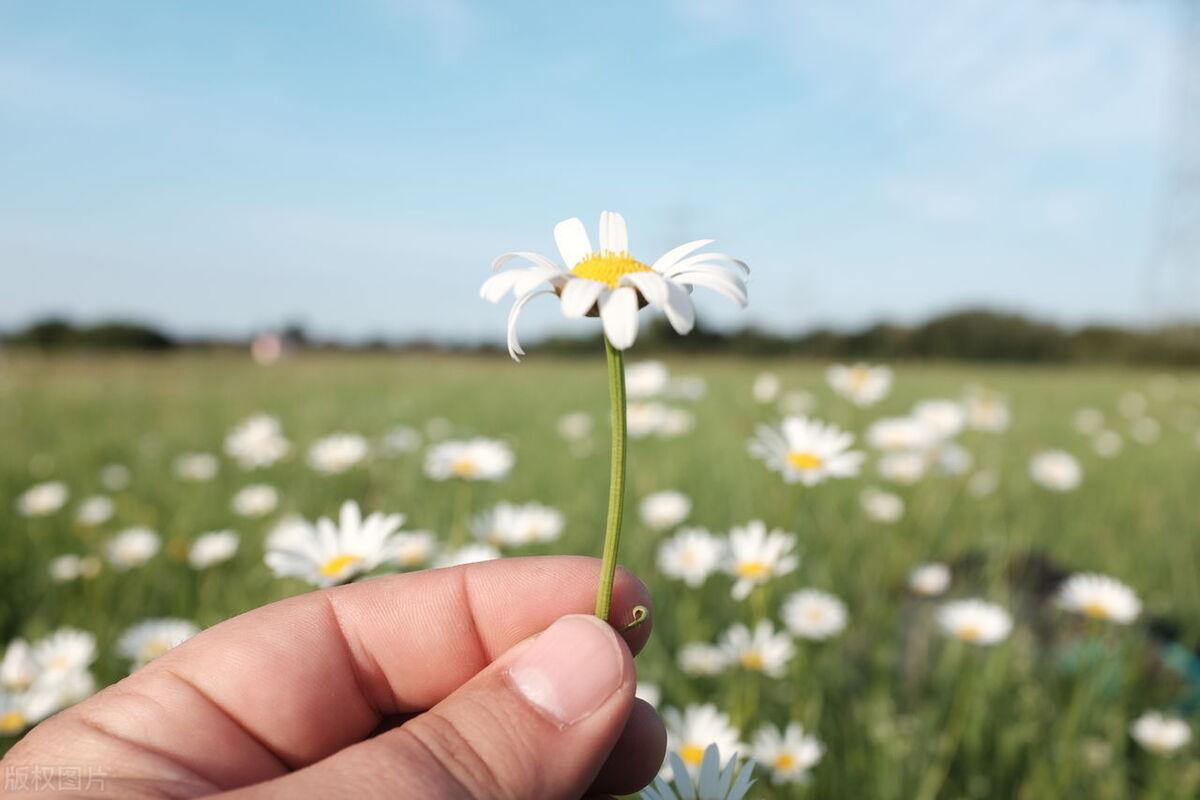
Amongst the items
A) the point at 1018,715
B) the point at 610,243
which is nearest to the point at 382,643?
the point at 610,243

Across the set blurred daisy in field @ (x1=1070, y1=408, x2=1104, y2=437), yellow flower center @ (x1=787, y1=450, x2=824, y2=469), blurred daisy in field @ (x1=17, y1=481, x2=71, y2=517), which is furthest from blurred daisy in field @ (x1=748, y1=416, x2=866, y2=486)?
blurred daisy in field @ (x1=1070, y1=408, x2=1104, y2=437)

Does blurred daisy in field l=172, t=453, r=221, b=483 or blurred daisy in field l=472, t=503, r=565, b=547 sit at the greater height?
blurred daisy in field l=472, t=503, r=565, b=547

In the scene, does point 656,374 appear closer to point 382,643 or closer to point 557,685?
point 382,643

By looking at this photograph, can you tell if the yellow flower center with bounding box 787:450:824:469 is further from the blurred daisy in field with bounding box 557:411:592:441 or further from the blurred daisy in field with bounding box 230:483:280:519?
the blurred daisy in field with bounding box 557:411:592:441

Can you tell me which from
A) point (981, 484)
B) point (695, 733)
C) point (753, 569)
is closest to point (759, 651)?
point (753, 569)

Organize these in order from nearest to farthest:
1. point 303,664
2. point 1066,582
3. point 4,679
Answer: point 303,664 < point 4,679 < point 1066,582

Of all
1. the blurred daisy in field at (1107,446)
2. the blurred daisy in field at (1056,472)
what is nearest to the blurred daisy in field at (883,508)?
the blurred daisy in field at (1056,472)
